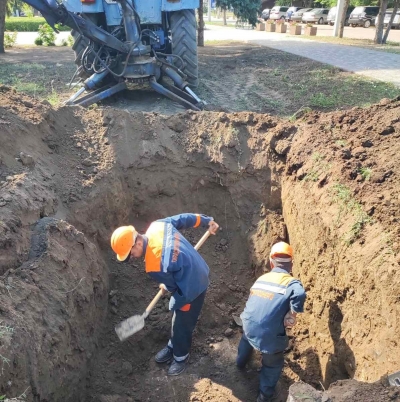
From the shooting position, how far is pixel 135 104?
8.63 metres

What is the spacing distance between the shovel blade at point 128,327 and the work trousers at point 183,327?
35 cm

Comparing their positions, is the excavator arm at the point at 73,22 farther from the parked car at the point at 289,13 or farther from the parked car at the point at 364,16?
the parked car at the point at 289,13

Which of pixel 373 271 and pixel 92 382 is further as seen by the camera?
pixel 92 382

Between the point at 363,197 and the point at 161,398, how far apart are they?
8.82 feet

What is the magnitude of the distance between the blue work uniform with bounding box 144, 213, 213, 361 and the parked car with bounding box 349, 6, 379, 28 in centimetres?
3426

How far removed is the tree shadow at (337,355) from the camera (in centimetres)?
371

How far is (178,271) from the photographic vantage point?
155 inches

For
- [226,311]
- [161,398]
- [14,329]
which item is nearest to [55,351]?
[14,329]

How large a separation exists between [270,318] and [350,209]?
50.6 inches

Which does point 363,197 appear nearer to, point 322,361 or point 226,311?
point 322,361

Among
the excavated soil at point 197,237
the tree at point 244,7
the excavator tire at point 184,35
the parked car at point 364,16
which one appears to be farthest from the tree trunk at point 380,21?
the parked car at point 364,16

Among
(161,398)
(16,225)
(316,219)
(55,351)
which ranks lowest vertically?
(161,398)

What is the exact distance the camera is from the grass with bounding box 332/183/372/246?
3881 millimetres

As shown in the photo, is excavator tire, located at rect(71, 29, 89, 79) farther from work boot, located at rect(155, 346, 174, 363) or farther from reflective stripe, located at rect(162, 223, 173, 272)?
work boot, located at rect(155, 346, 174, 363)
